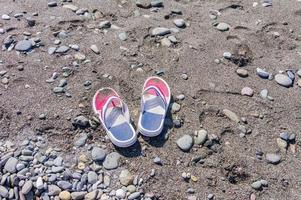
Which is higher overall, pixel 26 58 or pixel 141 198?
pixel 26 58

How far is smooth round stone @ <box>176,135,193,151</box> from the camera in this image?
3278 mm

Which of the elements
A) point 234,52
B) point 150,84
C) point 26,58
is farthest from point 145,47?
point 26,58

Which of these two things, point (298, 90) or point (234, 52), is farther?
point (234, 52)

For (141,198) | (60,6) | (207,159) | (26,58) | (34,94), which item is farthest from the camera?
(60,6)

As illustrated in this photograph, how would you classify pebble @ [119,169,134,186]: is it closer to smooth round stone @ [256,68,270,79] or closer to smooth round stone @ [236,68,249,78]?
smooth round stone @ [236,68,249,78]

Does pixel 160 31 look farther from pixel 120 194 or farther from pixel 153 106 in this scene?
pixel 120 194

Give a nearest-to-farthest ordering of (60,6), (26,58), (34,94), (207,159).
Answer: (207,159)
(34,94)
(26,58)
(60,6)

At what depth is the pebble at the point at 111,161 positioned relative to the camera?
314 centimetres

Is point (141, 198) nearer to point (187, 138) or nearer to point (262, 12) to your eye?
point (187, 138)

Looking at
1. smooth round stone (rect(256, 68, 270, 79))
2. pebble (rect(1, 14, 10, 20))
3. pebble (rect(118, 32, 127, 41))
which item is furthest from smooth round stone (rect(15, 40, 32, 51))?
smooth round stone (rect(256, 68, 270, 79))

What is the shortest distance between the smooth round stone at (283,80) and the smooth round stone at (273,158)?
803 millimetres

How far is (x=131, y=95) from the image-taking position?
12.0 ft

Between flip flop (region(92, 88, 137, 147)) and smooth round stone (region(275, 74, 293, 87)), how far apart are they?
4.64 feet

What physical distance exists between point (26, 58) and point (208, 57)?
167 cm
